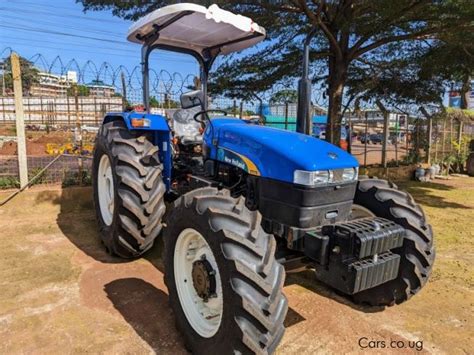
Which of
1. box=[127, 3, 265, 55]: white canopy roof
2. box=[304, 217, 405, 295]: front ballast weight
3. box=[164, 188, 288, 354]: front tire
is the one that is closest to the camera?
box=[164, 188, 288, 354]: front tire

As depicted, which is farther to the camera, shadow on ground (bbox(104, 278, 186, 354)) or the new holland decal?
the new holland decal

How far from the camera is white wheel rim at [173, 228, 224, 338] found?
2.46 m

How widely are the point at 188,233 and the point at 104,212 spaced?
7.11 feet

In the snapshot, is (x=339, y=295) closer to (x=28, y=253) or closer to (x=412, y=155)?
(x=28, y=253)

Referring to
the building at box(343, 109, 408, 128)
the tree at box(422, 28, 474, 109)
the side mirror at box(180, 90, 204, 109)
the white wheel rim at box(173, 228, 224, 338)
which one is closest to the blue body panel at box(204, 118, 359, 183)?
the white wheel rim at box(173, 228, 224, 338)

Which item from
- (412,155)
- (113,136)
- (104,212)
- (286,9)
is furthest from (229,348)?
(412,155)

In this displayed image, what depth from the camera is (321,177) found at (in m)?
2.51

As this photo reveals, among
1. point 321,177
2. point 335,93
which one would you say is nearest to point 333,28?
point 335,93

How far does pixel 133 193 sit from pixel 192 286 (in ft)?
3.96

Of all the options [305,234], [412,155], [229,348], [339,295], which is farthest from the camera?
[412,155]

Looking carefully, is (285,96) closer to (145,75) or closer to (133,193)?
(145,75)

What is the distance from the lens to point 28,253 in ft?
13.2

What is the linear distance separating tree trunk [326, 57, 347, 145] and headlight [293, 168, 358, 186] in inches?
238

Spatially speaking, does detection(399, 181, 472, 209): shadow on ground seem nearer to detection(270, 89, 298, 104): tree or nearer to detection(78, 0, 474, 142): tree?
detection(78, 0, 474, 142): tree
